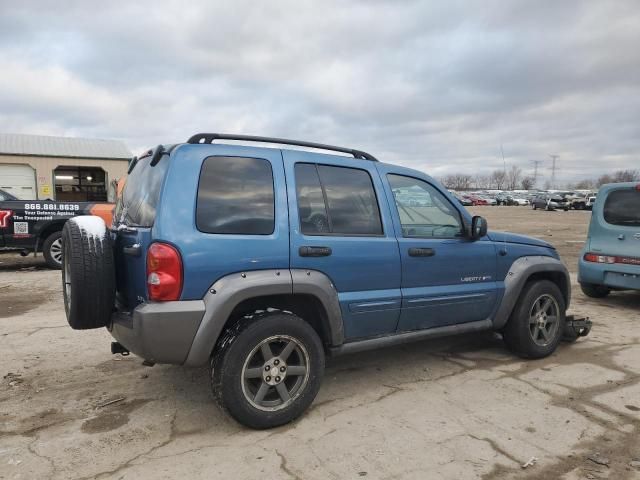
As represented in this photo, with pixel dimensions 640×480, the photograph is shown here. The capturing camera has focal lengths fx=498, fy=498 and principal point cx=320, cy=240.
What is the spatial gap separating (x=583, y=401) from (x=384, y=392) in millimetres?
1495

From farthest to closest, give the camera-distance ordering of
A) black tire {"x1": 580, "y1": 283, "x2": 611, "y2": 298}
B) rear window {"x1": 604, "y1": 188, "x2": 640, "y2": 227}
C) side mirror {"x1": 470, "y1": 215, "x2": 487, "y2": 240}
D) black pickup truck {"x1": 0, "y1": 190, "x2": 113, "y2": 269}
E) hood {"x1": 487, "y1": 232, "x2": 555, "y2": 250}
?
1. black pickup truck {"x1": 0, "y1": 190, "x2": 113, "y2": 269}
2. black tire {"x1": 580, "y1": 283, "x2": 611, "y2": 298}
3. rear window {"x1": 604, "y1": 188, "x2": 640, "y2": 227}
4. hood {"x1": 487, "y1": 232, "x2": 555, "y2": 250}
5. side mirror {"x1": 470, "y1": 215, "x2": 487, "y2": 240}

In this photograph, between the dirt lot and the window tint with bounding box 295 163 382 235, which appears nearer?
the dirt lot

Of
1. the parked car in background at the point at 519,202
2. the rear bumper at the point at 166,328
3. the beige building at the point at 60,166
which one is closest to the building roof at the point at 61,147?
the beige building at the point at 60,166

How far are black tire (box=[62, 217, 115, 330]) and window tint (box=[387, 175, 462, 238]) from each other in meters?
2.15

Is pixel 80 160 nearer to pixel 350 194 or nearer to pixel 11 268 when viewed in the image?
pixel 11 268

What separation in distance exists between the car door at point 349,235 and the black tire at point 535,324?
4.80ft

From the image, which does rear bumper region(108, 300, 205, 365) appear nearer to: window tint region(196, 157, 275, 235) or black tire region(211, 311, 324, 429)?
black tire region(211, 311, 324, 429)

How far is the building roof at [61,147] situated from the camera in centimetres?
2886

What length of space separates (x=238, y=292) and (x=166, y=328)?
1.54 feet

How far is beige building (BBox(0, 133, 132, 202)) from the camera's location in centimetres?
2816

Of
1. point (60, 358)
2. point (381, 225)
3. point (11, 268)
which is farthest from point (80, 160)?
point (381, 225)

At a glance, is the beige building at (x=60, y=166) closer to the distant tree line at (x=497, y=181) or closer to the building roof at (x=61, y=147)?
the building roof at (x=61, y=147)

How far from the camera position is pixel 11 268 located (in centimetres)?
1056

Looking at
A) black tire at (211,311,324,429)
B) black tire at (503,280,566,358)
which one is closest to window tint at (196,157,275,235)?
black tire at (211,311,324,429)
